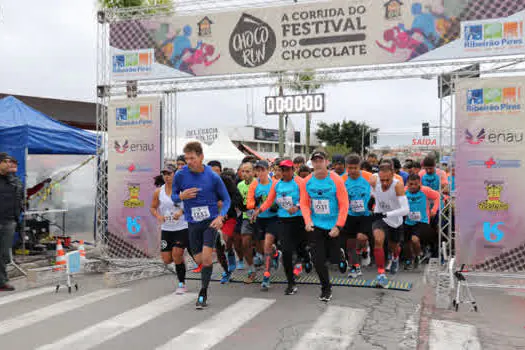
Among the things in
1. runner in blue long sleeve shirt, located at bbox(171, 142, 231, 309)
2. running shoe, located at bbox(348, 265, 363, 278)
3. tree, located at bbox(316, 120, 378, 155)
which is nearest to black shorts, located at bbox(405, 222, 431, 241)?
running shoe, located at bbox(348, 265, 363, 278)

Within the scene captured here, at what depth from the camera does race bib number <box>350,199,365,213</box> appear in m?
8.80

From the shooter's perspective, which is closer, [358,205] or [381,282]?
[381,282]

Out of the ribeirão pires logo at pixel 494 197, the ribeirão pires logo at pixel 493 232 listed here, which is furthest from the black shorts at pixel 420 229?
the ribeirão pires logo at pixel 494 197

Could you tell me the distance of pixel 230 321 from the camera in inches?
245

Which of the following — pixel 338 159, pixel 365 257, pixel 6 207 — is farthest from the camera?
pixel 365 257

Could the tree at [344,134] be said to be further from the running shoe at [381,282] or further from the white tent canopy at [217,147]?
the running shoe at [381,282]

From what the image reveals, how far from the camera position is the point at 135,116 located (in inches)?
395

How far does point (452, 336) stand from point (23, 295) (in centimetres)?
611

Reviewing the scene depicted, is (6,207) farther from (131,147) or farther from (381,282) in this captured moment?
(381,282)

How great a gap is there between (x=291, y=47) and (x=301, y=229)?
3408mm

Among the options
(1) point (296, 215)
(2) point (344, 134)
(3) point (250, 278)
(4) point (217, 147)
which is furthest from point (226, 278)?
(2) point (344, 134)

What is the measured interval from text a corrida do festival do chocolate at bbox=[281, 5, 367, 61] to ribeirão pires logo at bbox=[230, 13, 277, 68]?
0.90 feet

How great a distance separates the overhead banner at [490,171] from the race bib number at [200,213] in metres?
3.86

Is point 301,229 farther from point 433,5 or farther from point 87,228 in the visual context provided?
point 87,228
